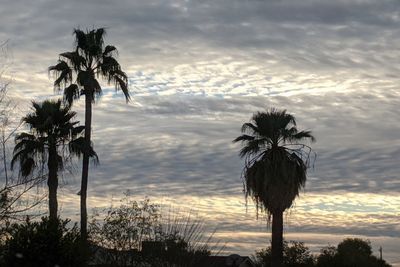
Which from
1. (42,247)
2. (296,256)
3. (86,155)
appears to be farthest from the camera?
(296,256)

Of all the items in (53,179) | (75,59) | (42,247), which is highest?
(75,59)

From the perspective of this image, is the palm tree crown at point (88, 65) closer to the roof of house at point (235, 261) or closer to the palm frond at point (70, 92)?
the palm frond at point (70, 92)

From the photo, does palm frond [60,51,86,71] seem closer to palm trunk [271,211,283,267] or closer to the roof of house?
palm trunk [271,211,283,267]

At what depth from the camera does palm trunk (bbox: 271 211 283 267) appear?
139 ft

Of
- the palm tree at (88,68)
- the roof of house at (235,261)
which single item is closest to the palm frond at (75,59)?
the palm tree at (88,68)

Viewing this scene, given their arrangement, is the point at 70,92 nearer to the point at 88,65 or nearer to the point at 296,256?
the point at 88,65

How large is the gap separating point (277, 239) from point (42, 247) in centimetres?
1947

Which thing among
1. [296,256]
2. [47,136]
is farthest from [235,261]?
[47,136]

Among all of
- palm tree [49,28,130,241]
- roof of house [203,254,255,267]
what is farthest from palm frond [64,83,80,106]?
roof of house [203,254,255,267]

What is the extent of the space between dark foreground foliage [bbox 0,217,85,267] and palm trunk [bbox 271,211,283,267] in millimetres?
17419

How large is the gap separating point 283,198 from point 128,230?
32.1 feet

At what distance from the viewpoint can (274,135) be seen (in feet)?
149

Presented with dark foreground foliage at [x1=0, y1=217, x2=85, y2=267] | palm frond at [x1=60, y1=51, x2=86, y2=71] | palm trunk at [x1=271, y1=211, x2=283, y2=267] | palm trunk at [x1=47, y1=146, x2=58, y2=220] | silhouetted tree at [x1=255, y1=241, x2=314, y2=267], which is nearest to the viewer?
dark foreground foliage at [x1=0, y1=217, x2=85, y2=267]

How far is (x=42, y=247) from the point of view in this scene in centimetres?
2670
